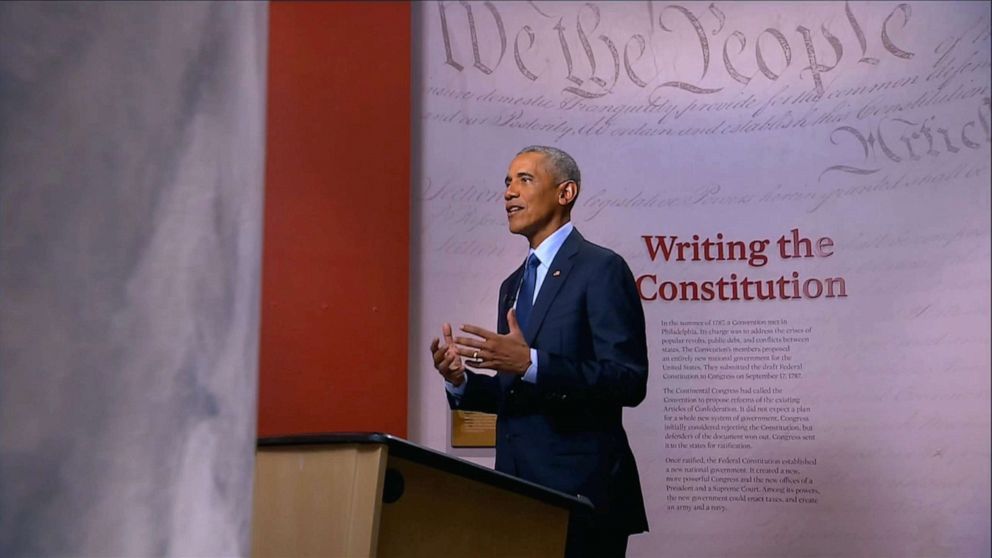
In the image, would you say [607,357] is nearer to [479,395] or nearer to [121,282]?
[479,395]

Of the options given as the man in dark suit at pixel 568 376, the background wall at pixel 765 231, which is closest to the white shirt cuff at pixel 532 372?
the man in dark suit at pixel 568 376

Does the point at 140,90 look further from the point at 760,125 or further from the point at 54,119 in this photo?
the point at 760,125

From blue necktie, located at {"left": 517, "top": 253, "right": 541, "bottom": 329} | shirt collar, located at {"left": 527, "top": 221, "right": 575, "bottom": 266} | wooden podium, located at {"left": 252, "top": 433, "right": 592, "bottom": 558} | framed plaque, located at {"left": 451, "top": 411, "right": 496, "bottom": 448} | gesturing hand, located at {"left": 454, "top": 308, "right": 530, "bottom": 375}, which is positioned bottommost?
wooden podium, located at {"left": 252, "top": 433, "right": 592, "bottom": 558}

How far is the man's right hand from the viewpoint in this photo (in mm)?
2381

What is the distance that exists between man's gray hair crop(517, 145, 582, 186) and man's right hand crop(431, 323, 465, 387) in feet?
1.70

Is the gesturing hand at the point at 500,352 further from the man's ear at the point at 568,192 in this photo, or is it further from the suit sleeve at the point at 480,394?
the man's ear at the point at 568,192

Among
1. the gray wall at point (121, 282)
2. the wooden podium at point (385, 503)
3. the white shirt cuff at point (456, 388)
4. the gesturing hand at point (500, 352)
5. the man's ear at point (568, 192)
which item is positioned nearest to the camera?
the gray wall at point (121, 282)

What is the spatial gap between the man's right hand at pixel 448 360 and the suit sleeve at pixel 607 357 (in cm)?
21

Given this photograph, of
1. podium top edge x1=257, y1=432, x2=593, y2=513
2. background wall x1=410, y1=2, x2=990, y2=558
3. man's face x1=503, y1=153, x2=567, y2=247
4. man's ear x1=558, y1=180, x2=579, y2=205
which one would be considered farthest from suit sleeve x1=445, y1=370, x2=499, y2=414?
podium top edge x1=257, y1=432, x2=593, y2=513

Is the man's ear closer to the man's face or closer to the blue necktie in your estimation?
the man's face

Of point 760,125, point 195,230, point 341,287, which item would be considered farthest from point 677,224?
point 195,230

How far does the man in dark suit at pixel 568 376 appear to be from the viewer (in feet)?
7.62

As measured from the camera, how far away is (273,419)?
2.64 metres

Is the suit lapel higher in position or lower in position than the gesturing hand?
higher
